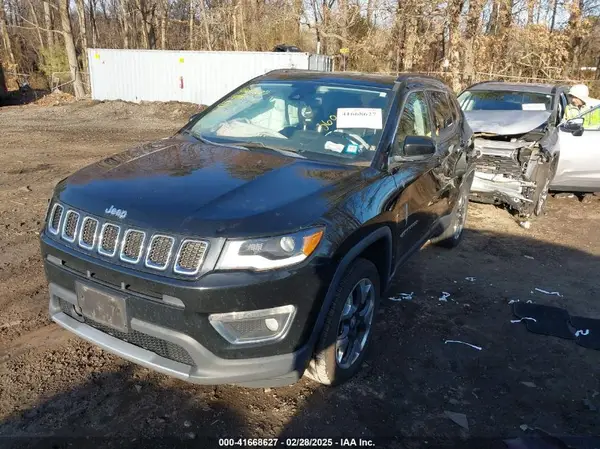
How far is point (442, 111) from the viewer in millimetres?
4785

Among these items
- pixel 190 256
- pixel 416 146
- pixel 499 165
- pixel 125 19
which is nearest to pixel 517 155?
pixel 499 165

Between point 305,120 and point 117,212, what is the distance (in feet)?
5.56

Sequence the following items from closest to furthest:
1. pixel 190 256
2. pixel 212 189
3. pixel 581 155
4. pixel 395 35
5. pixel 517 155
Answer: pixel 190 256 < pixel 212 189 < pixel 517 155 < pixel 581 155 < pixel 395 35

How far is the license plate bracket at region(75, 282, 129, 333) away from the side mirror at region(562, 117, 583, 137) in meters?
6.66

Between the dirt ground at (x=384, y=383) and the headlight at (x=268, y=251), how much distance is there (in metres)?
1.04

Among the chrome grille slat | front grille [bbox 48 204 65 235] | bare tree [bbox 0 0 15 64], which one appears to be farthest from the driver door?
bare tree [bbox 0 0 15 64]

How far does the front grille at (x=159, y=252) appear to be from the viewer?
2.35 m

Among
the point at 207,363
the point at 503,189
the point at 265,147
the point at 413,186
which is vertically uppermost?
the point at 265,147

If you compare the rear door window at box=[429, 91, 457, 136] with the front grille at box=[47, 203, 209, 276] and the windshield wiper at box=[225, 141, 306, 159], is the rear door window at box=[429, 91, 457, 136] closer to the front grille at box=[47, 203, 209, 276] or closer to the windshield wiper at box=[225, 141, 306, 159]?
the windshield wiper at box=[225, 141, 306, 159]

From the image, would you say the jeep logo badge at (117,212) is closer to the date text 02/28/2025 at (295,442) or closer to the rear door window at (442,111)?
the date text 02/28/2025 at (295,442)

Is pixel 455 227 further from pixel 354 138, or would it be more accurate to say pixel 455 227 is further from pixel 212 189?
pixel 212 189

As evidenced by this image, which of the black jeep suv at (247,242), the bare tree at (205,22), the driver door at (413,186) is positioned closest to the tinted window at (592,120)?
the driver door at (413,186)

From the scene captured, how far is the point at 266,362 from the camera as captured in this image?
2.45m

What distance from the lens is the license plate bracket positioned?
97.1 inches
